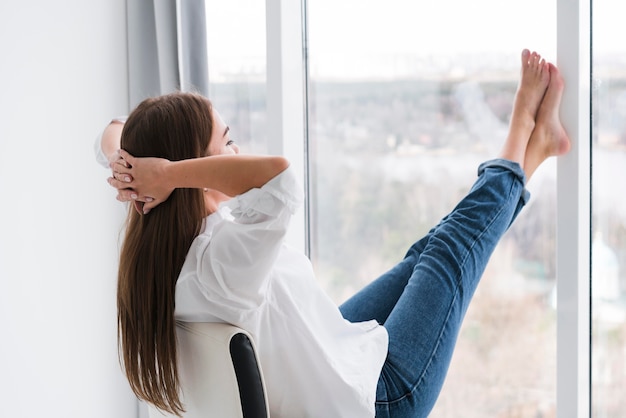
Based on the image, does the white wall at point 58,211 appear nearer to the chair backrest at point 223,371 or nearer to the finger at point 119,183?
the finger at point 119,183

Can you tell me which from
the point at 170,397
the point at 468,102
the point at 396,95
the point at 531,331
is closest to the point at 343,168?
the point at 396,95

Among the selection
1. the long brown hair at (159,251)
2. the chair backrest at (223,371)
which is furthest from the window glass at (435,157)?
the chair backrest at (223,371)

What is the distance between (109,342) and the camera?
2.50 metres

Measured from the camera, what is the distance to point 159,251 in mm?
1395

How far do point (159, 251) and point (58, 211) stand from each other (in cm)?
109

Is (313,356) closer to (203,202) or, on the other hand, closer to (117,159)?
(203,202)

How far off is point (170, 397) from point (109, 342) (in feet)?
3.90

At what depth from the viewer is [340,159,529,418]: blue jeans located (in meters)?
1.58

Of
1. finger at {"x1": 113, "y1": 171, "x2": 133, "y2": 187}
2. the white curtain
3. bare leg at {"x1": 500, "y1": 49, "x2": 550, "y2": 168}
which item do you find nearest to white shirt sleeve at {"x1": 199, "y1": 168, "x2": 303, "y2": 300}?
finger at {"x1": 113, "y1": 171, "x2": 133, "y2": 187}

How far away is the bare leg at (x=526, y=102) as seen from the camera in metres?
1.76

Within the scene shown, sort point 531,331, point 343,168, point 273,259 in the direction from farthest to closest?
point 343,168
point 531,331
point 273,259

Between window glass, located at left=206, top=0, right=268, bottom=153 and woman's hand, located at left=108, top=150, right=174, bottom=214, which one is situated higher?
window glass, located at left=206, top=0, right=268, bottom=153

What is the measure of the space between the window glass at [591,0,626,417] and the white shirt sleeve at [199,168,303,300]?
0.88 metres

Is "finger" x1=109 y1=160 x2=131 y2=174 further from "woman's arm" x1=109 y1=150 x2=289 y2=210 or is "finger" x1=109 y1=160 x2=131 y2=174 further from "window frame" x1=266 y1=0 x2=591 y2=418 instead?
"window frame" x1=266 y1=0 x2=591 y2=418
